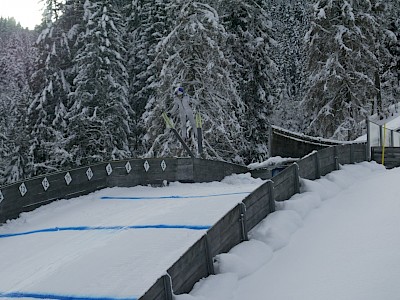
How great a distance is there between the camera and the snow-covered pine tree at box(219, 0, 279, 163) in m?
27.6

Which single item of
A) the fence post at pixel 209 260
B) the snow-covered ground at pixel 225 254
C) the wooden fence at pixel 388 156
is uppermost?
the fence post at pixel 209 260

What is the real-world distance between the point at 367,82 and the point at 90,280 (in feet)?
68.5

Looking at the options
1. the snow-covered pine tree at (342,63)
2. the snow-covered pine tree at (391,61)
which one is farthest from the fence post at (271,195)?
the snow-covered pine tree at (391,61)

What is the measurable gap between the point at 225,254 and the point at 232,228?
55cm

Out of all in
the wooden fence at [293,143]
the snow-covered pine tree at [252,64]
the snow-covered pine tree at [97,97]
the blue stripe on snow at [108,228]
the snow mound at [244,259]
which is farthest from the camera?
the snow-covered pine tree at [252,64]

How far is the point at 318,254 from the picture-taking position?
7.21 m

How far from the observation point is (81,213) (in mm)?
Result: 11391

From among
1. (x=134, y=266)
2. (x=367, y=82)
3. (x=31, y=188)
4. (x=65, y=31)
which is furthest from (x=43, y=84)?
(x=134, y=266)

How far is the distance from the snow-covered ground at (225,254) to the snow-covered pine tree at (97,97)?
1366 centimetres

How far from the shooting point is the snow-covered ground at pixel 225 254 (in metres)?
6.26

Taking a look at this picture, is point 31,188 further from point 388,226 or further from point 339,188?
point 388,226

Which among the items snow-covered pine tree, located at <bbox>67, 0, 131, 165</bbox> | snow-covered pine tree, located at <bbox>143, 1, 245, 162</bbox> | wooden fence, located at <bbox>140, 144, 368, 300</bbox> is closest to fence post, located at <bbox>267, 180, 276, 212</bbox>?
wooden fence, located at <bbox>140, 144, 368, 300</bbox>

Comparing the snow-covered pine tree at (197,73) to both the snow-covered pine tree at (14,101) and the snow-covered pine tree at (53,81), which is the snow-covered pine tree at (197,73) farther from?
the snow-covered pine tree at (14,101)

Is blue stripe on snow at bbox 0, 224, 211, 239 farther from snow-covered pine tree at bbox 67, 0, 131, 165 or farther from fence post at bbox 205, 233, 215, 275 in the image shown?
snow-covered pine tree at bbox 67, 0, 131, 165
